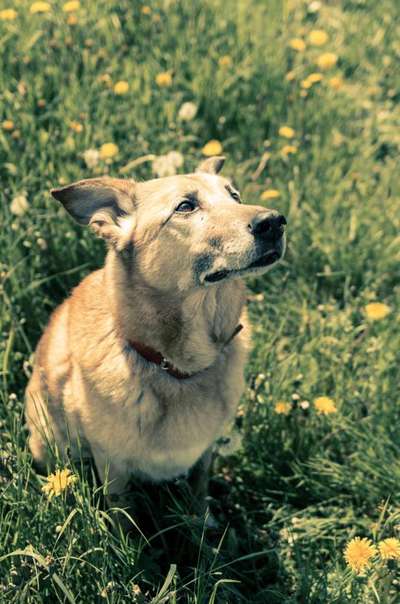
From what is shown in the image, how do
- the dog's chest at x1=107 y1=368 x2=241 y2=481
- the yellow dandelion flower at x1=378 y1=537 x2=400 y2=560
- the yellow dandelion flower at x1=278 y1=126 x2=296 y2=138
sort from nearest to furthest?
the yellow dandelion flower at x1=378 y1=537 x2=400 y2=560 → the dog's chest at x1=107 y1=368 x2=241 y2=481 → the yellow dandelion flower at x1=278 y1=126 x2=296 y2=138

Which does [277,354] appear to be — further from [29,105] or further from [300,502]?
[29,105]

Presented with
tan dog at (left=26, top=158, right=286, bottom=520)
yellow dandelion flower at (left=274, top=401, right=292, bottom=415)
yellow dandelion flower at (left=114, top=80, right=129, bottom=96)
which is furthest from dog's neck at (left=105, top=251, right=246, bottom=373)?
yellow dandelion flower at (left=114, top=80, right=129, bottom=96)

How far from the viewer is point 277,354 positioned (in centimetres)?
324

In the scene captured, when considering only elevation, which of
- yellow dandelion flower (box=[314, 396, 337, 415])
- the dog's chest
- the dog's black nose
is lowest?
yellow dandelion flower (box=[314, 396, 337, 415])

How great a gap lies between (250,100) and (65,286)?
198 cm

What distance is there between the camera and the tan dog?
2.32 metres

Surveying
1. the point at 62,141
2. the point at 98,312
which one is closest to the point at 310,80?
the point at 62,141

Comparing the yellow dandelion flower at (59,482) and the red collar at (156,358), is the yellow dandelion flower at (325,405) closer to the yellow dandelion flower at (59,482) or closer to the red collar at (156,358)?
the red collar at (156,358)

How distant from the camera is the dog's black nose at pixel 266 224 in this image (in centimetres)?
219

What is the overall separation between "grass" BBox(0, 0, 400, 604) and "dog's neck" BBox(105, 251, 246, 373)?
558mm

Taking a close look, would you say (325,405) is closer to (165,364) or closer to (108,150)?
(165,364)

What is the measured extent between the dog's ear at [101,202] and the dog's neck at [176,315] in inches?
4.9

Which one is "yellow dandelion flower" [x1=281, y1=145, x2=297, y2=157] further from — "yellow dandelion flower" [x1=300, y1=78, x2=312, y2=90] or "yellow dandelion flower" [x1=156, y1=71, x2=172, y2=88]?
"yellow dandelion flower" [x1=156, y1=71, x2=172, y2=88]

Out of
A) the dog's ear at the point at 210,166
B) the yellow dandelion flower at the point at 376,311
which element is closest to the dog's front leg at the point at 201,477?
the yellow dandelion flower at the point at 376,311
